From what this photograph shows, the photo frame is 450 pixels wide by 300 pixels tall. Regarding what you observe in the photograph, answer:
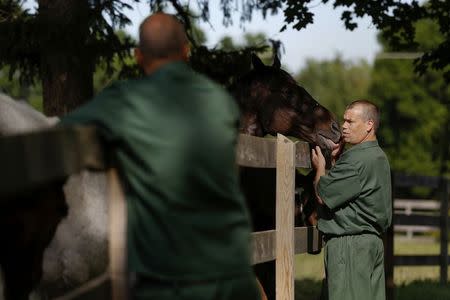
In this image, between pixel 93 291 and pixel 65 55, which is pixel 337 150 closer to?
pixel 65 55

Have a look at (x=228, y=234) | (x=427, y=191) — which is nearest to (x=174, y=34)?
(x=228, y=234)

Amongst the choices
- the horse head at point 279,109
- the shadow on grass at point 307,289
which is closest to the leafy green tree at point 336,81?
the shadow on grass at point 307,289

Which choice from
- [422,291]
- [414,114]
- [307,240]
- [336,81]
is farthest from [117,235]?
[336,81]

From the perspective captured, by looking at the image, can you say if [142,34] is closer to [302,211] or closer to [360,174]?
[360,174]

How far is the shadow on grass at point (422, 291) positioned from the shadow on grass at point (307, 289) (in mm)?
1001

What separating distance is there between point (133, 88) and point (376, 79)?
52.9 meters

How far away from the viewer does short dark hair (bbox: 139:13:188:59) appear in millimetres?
3158

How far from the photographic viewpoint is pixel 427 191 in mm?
48281

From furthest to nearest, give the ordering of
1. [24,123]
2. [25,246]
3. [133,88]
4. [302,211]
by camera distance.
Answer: [302,211]
[24,123]
[25,246]
[133,88]

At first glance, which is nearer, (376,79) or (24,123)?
(24,123)

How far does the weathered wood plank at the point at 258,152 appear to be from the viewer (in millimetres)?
5906

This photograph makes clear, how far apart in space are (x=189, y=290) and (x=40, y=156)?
673 mm

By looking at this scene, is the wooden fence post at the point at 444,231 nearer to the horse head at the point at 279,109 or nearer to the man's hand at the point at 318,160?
the horse head at the point at 279,109

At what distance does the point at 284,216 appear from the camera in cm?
691
